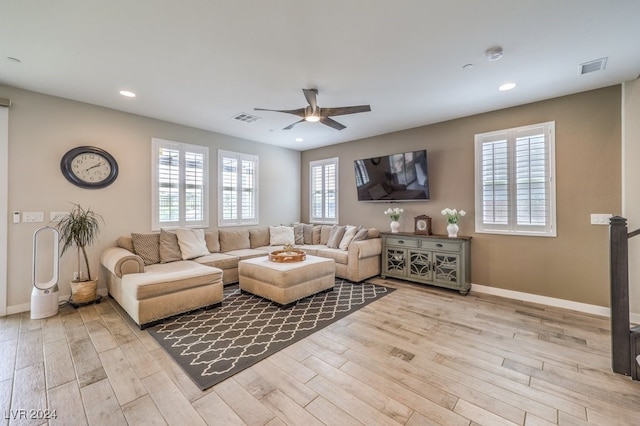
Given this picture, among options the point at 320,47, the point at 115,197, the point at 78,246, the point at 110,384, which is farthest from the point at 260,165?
the point at 110,384

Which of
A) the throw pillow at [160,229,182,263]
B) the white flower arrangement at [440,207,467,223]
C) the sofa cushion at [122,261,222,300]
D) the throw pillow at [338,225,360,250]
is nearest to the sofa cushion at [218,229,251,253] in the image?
the throw pillow at [160,229,182,263]

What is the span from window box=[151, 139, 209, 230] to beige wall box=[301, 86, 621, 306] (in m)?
4.14

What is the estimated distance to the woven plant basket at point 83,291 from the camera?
356 cm

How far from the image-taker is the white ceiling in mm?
2072

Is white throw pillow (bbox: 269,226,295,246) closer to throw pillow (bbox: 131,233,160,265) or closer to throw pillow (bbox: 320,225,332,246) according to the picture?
throw pillow (bbox: 320,225,332,246)

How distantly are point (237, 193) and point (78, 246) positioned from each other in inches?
106

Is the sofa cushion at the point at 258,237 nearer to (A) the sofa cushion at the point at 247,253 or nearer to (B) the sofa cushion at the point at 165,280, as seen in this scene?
(A) the sofa cushion at the point at 247,253

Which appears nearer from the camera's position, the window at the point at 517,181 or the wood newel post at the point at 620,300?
the wood newel post at the point at 620,300

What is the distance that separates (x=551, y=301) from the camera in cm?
369

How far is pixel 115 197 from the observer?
417 centimetres

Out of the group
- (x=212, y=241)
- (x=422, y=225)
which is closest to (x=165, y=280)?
(x=212, y=241)

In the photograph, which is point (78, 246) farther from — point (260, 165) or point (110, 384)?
point (260, 165)

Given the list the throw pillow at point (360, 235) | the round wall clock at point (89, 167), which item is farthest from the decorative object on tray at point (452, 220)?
the round wall clock at point (89, 167)

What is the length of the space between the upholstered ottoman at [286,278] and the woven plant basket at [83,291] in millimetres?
1908
